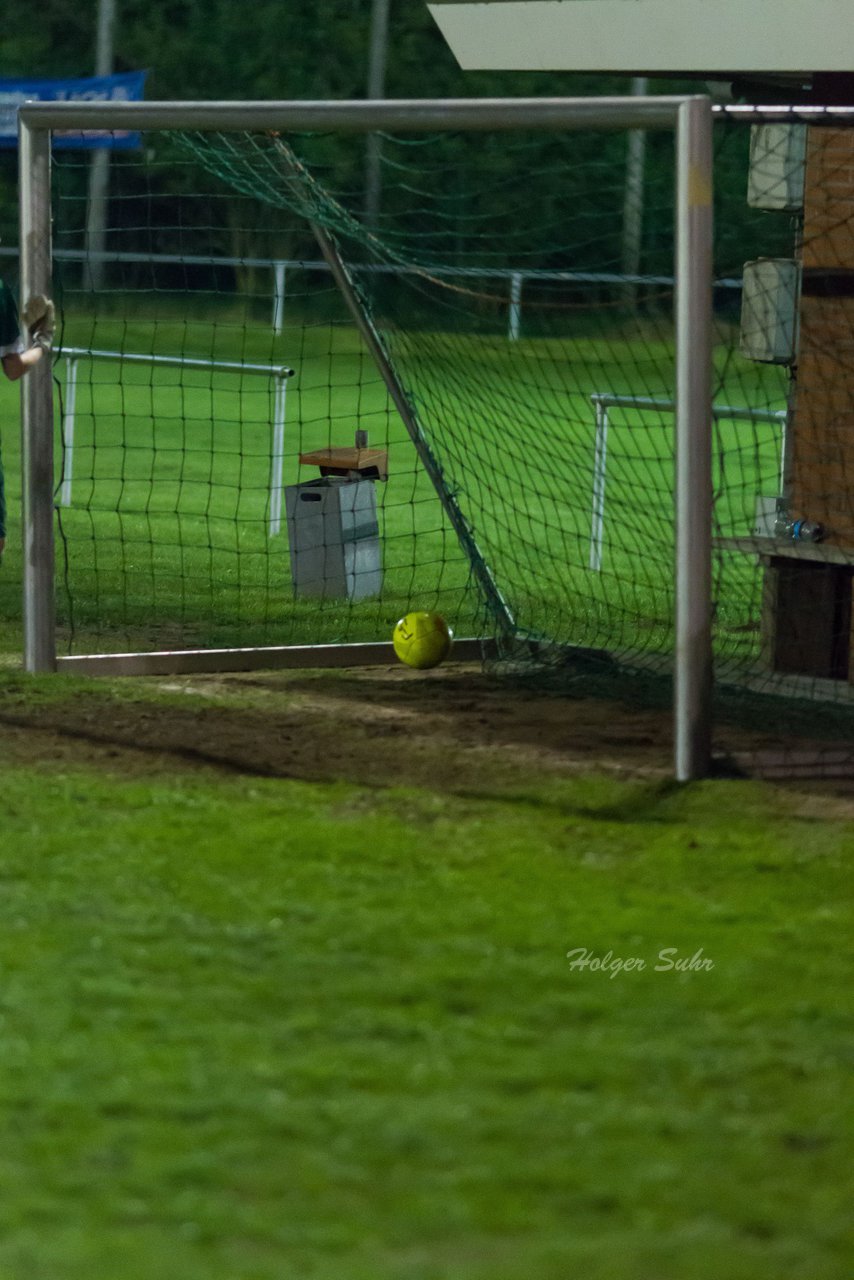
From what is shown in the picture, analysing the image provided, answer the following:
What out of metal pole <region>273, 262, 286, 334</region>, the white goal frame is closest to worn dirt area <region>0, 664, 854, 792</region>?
the white goal frame

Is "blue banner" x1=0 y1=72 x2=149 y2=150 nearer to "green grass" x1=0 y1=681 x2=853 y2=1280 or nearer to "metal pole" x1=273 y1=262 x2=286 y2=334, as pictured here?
"metal pole" x1=273 y1=262 x2=286 y2=334

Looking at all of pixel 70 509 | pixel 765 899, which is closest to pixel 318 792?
pixel 765 899

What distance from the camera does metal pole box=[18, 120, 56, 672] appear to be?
7812mm

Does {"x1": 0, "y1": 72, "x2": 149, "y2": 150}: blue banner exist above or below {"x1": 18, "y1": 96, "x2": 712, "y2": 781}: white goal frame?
above

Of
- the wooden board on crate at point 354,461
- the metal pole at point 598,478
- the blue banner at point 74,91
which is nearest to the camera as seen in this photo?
the wooden board on crate at point 354,461

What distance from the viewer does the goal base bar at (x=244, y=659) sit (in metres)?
8.09

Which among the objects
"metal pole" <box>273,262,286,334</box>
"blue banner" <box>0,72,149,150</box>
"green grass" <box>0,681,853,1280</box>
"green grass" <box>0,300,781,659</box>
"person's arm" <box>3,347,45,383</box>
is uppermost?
"blue banner" <box>0,72,149,150</box>

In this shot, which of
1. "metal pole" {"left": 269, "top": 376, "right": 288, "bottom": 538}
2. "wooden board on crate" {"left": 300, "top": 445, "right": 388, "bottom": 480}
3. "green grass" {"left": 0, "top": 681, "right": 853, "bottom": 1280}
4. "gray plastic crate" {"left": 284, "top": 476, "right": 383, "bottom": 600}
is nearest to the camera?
"green grass" {"left": 0, "top": 681, "right": 853, "bottom": 1280}

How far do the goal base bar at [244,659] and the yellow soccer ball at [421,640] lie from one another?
0.19 meters

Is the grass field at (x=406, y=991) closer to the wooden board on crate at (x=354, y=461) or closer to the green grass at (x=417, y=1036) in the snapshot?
the green grass at (x=417, y=1036)

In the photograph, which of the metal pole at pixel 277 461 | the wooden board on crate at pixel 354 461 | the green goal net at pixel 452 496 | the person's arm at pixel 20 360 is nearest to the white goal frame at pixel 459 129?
the person's arm at pixel 20 360

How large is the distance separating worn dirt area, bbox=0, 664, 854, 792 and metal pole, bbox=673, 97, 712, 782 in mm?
556

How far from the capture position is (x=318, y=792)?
6.25 m
